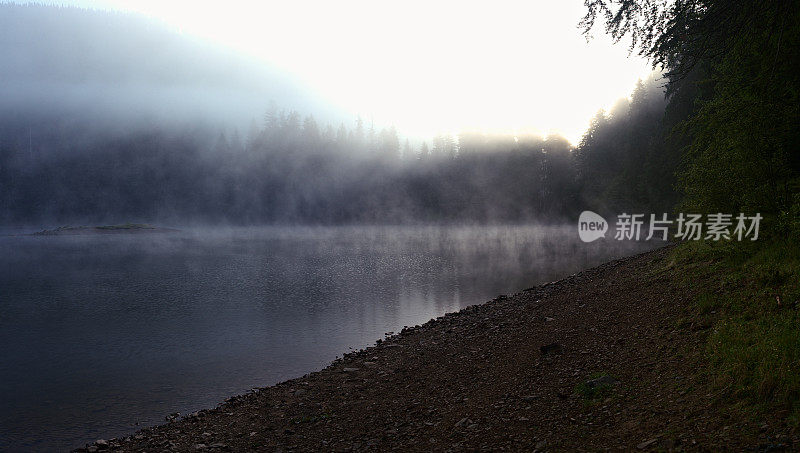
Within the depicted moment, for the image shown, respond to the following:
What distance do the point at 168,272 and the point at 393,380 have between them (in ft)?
111

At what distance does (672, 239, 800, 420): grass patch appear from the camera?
595 centimetres

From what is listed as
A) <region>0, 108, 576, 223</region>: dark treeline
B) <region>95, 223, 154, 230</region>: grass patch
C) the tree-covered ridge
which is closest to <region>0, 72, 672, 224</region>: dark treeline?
<region>0, 108, 576, 223</region>: dark treeline

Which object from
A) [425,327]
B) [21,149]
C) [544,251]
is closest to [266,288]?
[425,327]

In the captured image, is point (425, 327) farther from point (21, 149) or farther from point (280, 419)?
point (21, 149)

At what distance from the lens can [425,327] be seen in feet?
59.8

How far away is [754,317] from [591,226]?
88.2 meters

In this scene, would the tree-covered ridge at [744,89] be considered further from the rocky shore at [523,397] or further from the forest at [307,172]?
the forest at [307,172]

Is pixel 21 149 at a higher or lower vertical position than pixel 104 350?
higher

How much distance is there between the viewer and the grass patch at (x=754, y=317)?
5.95m

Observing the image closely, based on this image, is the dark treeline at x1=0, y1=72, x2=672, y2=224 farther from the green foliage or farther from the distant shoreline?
the green foliage

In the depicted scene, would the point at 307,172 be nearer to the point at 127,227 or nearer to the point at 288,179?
the point at 288,179

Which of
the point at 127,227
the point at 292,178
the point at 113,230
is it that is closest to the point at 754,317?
the point at 127,227

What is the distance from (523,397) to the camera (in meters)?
8.68

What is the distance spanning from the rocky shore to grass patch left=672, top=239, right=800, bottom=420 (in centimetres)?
33
